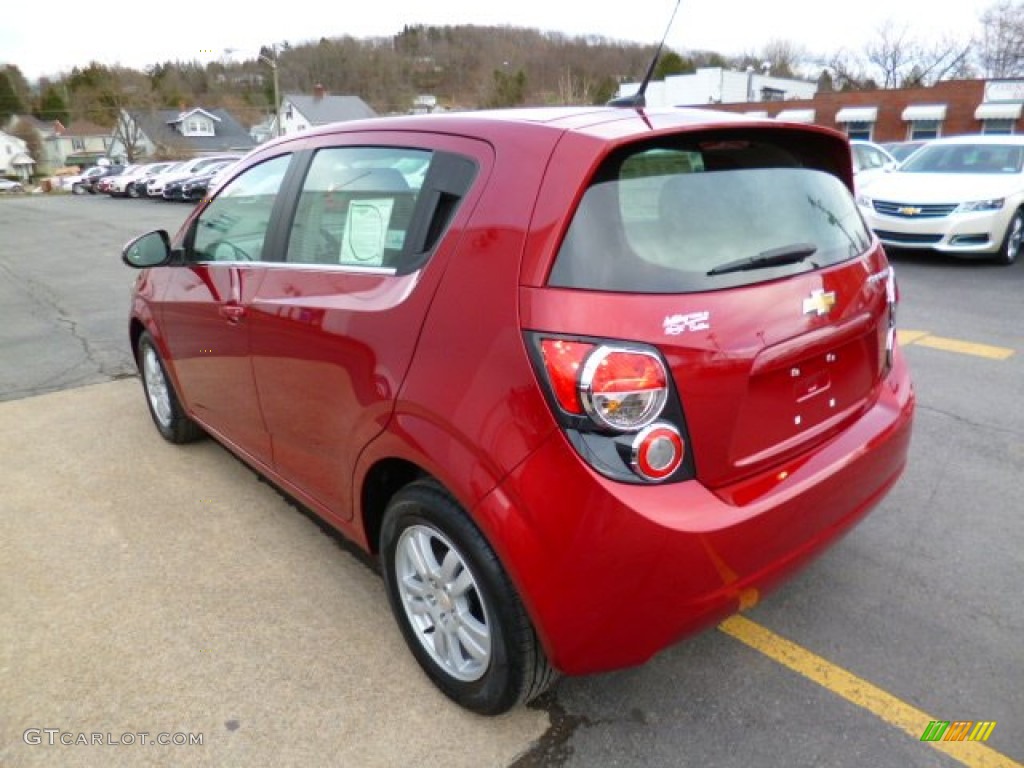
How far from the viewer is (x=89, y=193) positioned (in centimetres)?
4050

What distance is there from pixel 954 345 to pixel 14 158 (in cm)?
10122

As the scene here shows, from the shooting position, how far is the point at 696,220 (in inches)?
79.5

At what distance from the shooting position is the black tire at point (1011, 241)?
912cm

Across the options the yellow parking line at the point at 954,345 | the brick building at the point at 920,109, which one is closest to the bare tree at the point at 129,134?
the brick building at the point at 920,109

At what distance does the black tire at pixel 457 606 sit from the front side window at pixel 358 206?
789 millimetres

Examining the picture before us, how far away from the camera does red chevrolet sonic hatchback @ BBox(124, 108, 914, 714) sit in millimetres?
1774

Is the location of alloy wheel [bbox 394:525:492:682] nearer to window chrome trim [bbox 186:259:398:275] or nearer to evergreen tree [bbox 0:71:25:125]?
window chrome trim [bbox 186:259:398:275]

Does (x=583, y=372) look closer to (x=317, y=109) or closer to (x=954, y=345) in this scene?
(x=954, y=345)

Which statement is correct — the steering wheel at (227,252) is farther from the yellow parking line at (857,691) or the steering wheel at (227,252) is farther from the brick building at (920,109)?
the brick building at (920,109)

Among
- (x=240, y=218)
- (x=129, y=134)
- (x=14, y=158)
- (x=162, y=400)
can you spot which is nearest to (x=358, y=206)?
(x=240, y=218)

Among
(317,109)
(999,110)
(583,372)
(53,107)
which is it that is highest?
(53,107)

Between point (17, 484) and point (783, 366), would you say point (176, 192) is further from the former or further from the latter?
point (783, 366)

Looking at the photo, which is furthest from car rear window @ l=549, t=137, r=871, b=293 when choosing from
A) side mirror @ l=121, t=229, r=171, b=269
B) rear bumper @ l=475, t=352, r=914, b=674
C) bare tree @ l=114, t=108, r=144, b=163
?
bare tree @ l=114, t=108, r=144, b=163

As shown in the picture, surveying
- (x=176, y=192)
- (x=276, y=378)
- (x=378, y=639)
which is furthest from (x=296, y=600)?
(x=176, y=192)
